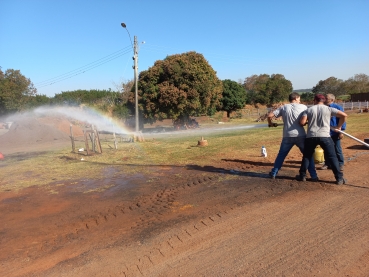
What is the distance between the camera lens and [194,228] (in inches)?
168

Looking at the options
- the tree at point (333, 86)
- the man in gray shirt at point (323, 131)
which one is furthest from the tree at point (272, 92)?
the man in gray shirt at point (323, 131)

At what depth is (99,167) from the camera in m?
Result: 9.66

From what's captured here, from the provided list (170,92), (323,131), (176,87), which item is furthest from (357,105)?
(323,131)

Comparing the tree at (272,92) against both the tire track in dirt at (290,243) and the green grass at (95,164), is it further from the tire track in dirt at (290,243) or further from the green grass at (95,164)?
the tire track in dirt at (290,243)

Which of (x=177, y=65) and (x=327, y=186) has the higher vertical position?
(x=177, y=65)

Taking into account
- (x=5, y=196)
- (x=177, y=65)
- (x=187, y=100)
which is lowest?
(x=5, y=196)

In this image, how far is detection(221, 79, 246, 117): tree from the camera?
40.3 meters

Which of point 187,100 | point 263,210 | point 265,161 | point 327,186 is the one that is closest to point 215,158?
point 265,161

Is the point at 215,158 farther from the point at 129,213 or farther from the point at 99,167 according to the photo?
the point at 129,213

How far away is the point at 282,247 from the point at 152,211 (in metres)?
2.32

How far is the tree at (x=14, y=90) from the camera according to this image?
36438 mm

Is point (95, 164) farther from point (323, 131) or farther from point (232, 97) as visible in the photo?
point (232, 97)

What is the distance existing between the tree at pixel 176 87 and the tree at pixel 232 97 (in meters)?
12.8

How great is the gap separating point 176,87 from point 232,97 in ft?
52.6
